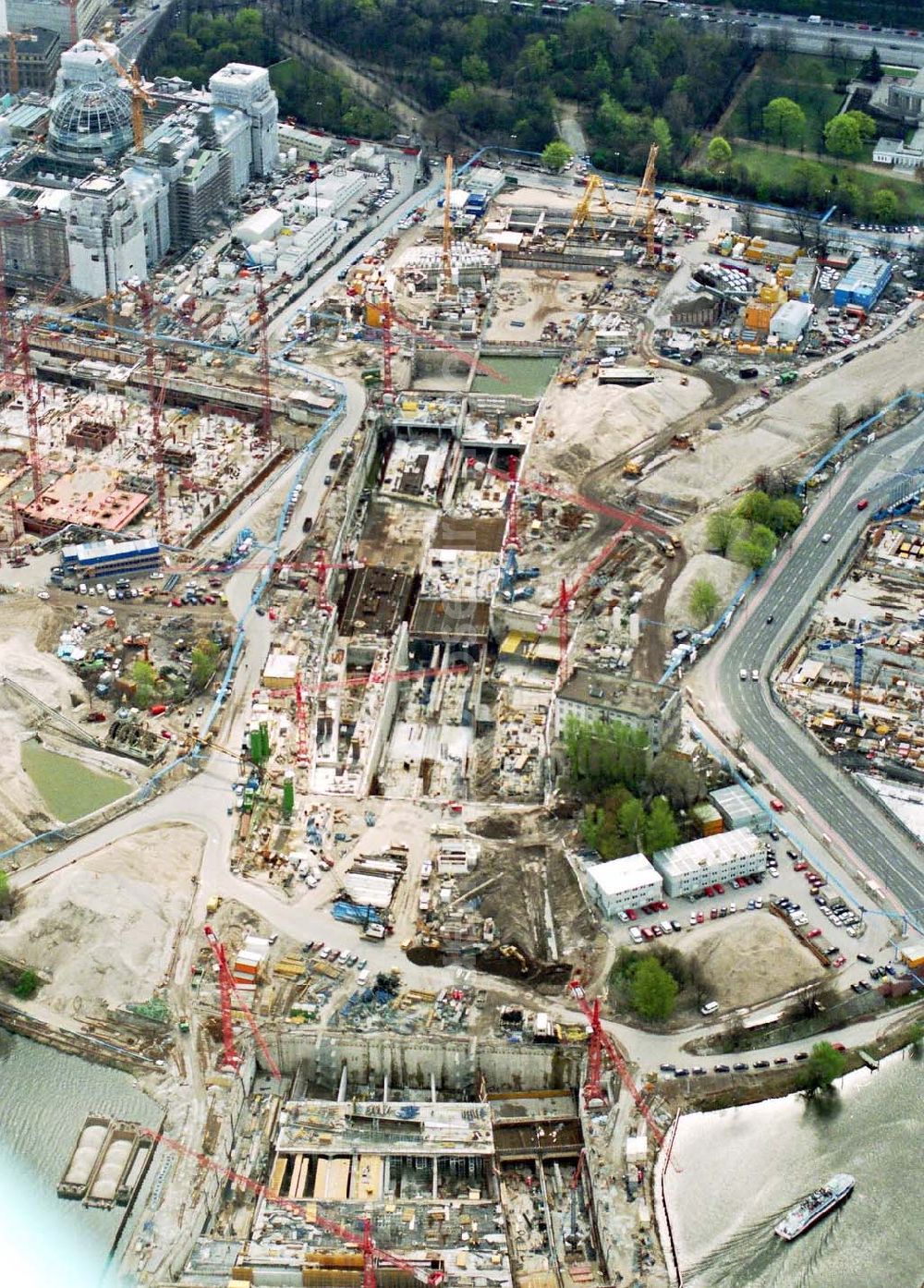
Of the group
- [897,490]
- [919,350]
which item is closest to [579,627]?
[897,490]

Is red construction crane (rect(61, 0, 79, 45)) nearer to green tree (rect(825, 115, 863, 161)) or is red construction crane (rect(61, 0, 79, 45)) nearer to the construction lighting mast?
the construction lighting mast

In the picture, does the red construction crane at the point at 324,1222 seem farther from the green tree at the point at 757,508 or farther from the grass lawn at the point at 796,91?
the grass lawn at the point at 796,91

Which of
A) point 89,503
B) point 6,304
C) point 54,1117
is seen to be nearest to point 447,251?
point 6,304

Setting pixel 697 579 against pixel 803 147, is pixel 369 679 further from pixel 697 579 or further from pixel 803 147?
pixel 803 147

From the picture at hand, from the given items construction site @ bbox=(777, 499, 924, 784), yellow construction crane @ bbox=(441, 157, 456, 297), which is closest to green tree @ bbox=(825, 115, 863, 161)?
Result: yellow construction crane @ bbox=(441, 157, 456, 297)

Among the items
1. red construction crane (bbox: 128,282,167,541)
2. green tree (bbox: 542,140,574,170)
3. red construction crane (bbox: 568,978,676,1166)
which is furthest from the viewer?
green tree (bbox: 542,140,574,170)

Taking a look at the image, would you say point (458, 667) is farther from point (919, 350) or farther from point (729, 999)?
point (919, 350)
